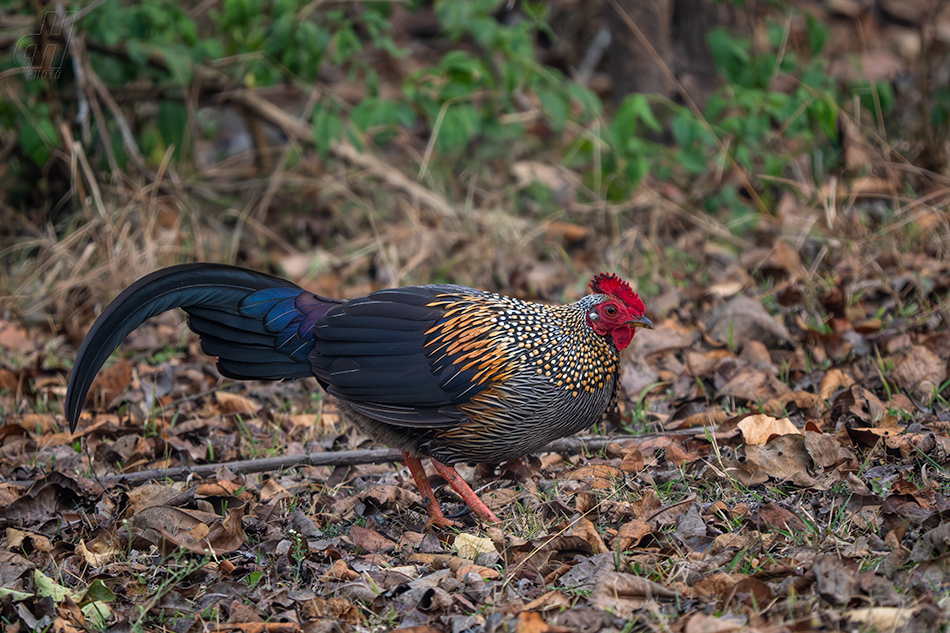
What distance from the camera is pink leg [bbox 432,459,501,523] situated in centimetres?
358

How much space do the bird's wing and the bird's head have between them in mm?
475

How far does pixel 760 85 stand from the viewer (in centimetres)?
622

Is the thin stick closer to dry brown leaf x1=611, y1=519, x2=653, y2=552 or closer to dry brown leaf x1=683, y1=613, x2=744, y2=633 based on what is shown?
dry brown leaf x1=611, y1=519, x2=653, y2=552

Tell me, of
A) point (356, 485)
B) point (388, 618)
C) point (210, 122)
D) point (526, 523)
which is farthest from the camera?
point (210, 122)

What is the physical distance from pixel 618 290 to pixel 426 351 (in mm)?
837

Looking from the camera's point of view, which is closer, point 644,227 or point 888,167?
point 888,167

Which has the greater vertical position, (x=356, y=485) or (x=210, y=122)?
(x=210, y=122)

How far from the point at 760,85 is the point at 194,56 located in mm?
3899

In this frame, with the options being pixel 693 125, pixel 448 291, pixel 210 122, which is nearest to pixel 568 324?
pixel 448 291

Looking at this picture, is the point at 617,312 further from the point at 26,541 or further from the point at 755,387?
the point at 26,541

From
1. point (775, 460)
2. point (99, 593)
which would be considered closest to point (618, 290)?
point (775, 460)

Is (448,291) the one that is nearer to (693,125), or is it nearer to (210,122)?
(693,125)

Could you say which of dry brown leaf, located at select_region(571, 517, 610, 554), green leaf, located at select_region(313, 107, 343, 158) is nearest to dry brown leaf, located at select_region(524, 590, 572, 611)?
dry brown leaf, located at select_region(571, 517, 610, 554)

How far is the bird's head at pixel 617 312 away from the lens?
371 centimetres
